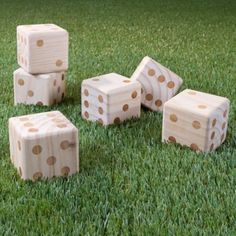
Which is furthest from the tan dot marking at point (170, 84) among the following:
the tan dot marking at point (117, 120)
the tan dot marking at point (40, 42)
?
the tan dot marking at point (40, 42)

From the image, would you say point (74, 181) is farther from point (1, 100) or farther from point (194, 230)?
point (1, 100)

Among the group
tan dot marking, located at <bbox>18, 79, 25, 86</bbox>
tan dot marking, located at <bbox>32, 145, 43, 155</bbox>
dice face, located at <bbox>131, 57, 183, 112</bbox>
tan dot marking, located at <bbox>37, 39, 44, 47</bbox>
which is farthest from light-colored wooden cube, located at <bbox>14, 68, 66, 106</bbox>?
tan dot marking, located at <bbox>32, 145, 43, 155</bbox>

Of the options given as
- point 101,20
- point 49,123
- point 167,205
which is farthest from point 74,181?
point 101,20

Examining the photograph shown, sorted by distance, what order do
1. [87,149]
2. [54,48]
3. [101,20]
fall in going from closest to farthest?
[87,149]
[54,48]
[101,20]

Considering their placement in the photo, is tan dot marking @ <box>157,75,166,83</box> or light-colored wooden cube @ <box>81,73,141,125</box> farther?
tan dot marking @ <box>157,75,166,83</box>

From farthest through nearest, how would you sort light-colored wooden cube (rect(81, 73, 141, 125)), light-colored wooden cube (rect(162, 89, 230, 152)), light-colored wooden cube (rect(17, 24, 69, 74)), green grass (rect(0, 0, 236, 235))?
1. light-colored wooden cube (rect(17, 24, 69, 74))
2. light-colored wooden cube (rect(81, 73, 141, 125))
3. light-colored wooden cube (rect(162, 89, 230, 152))
4. green grass (rect(0, 0, 236, 235))

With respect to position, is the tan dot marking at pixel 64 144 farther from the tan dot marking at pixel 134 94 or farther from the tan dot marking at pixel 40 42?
the tan dot marking at pixel 40 42

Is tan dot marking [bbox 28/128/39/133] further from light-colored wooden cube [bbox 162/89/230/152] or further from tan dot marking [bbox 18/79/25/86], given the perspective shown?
tan dot marking [bbox 18/79/25/86]

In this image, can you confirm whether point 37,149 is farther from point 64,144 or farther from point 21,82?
point 21,82
